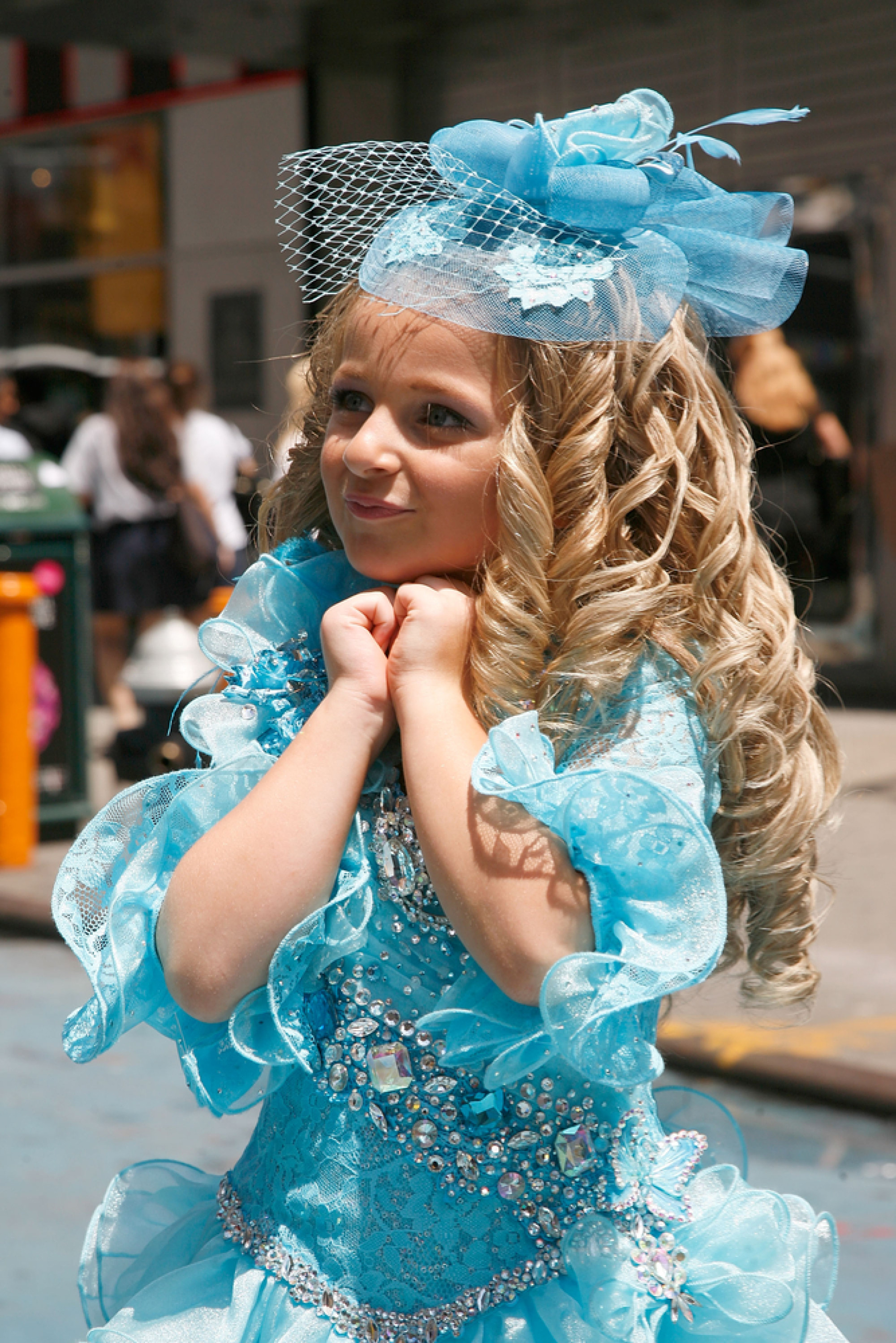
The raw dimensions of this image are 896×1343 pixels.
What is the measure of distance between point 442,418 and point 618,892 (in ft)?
1.66

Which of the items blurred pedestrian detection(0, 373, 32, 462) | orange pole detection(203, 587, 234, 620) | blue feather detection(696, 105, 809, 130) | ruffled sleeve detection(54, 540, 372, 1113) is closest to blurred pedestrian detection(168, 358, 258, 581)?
Result: orange pole detection(203, 587, 234, 620)

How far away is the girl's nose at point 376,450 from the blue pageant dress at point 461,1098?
0.30 m

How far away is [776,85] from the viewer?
10258mm

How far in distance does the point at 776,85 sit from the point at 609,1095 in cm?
977

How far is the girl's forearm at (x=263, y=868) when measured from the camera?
1.54 metres

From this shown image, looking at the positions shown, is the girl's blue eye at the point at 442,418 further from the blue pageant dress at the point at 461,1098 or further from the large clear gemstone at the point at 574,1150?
the large clear gemstone at the point at 574,1150

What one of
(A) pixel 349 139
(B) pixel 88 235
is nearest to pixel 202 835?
(A) pixel 349 139

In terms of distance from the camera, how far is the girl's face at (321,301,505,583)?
1.61m

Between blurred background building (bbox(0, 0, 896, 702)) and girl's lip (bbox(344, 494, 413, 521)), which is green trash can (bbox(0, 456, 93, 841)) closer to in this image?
blurred background building (bbox(0, 0, 896, 702))

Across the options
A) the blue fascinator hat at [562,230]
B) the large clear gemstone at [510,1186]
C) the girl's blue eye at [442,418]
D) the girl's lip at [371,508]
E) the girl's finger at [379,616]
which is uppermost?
the blue fascinator hat at [562,230]

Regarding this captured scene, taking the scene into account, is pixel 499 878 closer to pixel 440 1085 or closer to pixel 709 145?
pixel 440 1085

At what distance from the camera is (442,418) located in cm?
163

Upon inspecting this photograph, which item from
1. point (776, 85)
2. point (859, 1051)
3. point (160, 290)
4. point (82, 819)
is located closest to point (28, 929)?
point (82, 819)

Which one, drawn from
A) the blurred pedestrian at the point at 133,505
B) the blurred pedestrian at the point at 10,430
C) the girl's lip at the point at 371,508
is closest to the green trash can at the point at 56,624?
the blurred pedestrian at the point at 10,430
